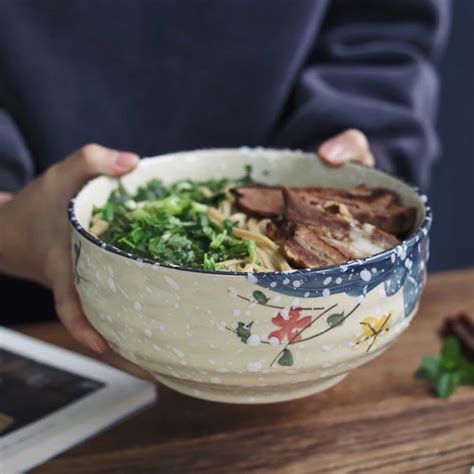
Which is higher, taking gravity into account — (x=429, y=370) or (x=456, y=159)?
(x=456, y=159)

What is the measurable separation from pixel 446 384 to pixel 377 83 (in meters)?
0.68

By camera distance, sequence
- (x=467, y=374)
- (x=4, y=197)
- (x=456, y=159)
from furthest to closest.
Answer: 1. (x=456, y=159)
2. (x=4, y=197)
3. (x=467, y=374)

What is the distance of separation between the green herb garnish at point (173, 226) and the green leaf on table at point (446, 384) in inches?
13.9

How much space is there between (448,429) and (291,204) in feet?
1.11

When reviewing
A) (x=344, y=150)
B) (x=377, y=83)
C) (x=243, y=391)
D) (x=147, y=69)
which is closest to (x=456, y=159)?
(x=377, y=83)

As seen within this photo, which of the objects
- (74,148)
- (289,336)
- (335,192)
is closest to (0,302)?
(74,148)

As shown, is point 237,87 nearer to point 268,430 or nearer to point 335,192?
point 335,192

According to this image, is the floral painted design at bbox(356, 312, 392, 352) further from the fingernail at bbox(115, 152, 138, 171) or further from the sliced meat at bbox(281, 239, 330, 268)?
the fingernail at bbox(115, 152, 138, 171)

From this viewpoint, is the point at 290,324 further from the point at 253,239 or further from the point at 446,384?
the point at 446,384

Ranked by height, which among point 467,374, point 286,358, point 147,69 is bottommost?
point 467,374

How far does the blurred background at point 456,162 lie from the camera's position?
2.20 m

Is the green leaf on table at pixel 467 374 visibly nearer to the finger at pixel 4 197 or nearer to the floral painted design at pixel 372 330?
the floral painted design at pixel 372 330

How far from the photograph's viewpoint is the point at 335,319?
77 cm

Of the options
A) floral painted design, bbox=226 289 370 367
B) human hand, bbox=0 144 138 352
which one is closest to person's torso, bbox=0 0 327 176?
human hand, bbox=0 144 138 352
